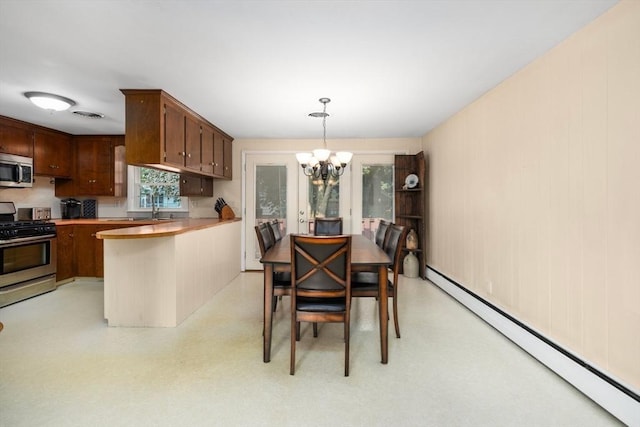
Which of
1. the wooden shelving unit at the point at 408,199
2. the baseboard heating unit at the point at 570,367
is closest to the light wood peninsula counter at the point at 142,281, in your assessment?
the baseboard heating unit at the point at 570,367

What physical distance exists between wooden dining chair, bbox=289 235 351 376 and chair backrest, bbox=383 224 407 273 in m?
0.68

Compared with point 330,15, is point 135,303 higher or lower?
lower

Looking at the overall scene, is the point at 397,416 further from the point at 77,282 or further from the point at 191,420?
the point at 77,282

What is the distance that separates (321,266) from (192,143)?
101 inches

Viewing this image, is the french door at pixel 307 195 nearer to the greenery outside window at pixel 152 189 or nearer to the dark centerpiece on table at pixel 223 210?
the dark centerpiece on table at pixel 223 210

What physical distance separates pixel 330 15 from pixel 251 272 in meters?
4.19

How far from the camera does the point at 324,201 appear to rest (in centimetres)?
521

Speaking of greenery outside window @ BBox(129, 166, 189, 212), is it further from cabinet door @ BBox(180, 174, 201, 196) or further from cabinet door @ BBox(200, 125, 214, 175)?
cabinet door @ BBox(200, 125, 214, 175)

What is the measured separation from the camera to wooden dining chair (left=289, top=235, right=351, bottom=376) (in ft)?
6.83

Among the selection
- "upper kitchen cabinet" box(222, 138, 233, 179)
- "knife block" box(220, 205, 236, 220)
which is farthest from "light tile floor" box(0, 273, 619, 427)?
"upper kitchen cabinet" box(222, 138, 233, 179)

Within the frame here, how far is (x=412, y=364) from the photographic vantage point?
2.25 meters

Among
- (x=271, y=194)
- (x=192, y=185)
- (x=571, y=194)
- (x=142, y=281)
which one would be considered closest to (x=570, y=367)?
(x=571, y=194)

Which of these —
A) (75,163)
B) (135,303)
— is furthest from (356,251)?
(75,163)

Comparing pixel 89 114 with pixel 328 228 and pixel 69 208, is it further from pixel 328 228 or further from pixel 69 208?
pixel 328 228
